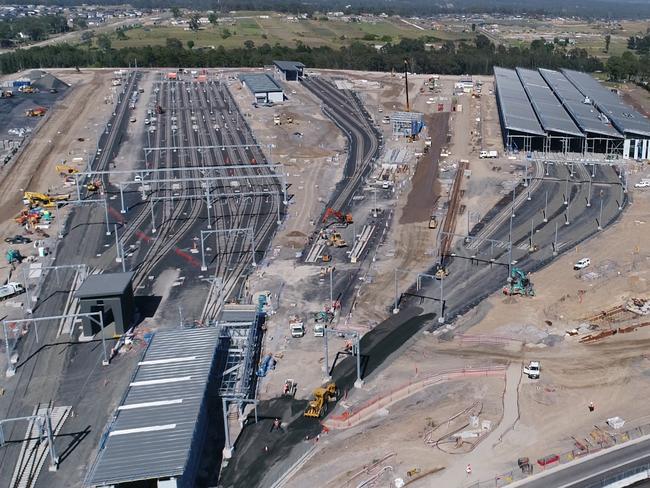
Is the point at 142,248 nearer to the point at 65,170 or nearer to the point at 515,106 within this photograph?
the point at 65,170

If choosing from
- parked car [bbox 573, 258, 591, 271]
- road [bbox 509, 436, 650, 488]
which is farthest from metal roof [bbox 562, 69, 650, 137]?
road [bbox 509, 436, 650, 488]

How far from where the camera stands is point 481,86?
107125 millimetres

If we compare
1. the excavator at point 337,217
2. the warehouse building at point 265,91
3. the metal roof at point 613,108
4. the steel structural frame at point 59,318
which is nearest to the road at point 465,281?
the metal roof at point 613,108

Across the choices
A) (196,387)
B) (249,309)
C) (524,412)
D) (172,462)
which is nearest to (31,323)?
(249,309)

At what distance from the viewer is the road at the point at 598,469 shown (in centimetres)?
2770

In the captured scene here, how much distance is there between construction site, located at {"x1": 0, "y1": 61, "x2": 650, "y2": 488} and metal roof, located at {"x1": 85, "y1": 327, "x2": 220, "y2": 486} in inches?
3.9

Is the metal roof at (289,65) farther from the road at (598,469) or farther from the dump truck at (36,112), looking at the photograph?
Result: the road at (598,469)

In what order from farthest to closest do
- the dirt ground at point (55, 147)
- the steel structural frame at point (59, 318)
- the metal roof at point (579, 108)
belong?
the metal roof at point (579, 108) → the dirt ground at point (55, 147) → the steel structural frame at point (59, 318)

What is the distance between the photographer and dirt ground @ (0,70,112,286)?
192ft

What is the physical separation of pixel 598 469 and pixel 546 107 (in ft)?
190

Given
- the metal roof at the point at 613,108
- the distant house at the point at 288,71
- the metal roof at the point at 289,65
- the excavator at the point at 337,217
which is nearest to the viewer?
the excavator at the point at 337,217

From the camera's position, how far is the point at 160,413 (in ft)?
97.2

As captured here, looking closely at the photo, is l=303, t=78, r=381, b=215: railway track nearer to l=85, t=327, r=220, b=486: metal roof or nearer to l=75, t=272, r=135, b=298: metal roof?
l=75, t=272, r=135, b=298: metal roof

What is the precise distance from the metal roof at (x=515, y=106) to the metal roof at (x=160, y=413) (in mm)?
45393
